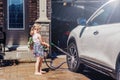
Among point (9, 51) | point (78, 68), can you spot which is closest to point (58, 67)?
point (78, 68)

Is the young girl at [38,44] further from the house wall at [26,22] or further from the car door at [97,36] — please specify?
the house wall at [26,22]

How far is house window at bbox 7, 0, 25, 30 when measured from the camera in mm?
14047

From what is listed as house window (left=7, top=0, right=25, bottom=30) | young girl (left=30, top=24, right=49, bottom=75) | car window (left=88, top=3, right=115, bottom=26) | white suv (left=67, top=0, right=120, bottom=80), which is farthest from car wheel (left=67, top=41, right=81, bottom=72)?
house window (left=7, top=0, right=25, bottom=30)

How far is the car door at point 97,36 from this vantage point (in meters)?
7.43

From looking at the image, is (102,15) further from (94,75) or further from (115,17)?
(94,75)

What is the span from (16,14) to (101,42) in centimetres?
710

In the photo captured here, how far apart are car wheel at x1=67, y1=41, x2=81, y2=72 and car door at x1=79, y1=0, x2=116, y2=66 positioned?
46 centimetres

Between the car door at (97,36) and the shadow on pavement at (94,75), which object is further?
the shadow on pavement at (94,75)

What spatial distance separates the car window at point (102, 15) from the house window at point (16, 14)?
19.2ft

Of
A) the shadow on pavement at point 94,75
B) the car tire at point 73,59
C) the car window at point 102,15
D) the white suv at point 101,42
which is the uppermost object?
the car window at point 102,15

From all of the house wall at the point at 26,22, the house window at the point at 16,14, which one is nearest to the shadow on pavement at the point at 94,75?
the house wall at the point at 26,22

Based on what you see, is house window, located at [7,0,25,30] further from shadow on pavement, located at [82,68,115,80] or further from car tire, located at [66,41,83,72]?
shadow on pavement, located at [82,68,115,80]

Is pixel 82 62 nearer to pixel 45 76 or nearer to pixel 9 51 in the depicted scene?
pixel 45 76

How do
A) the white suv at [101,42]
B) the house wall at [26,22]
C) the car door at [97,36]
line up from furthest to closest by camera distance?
1. the house wall at [26,22]
2. the car door at [97,36]
3. the white suv at [101,42]
